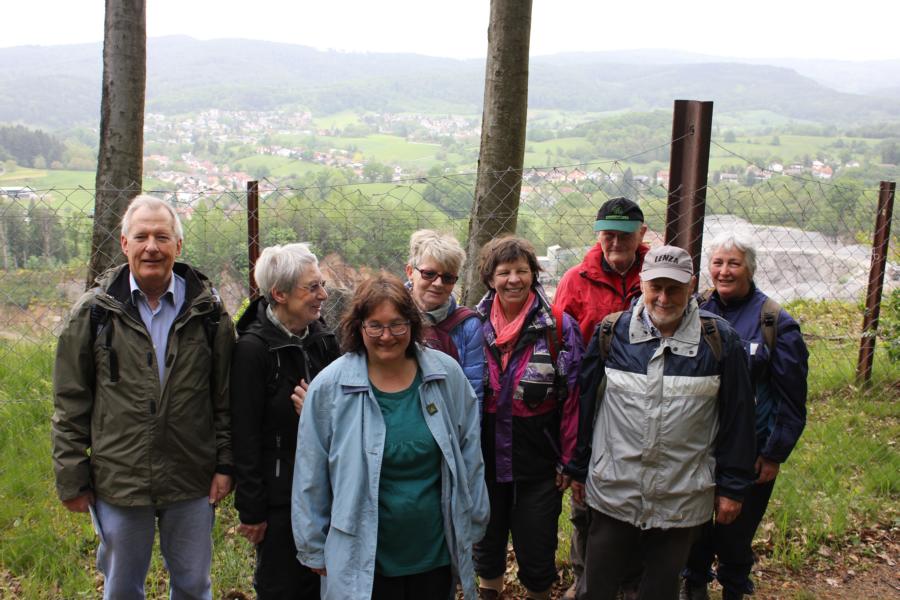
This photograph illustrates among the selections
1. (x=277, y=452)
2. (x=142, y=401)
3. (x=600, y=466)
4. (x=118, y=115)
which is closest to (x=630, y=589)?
(x=600, y=466)

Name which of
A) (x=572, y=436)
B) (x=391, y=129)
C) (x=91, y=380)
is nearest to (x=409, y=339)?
(x=572, y=436)

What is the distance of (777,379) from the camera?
290 cm

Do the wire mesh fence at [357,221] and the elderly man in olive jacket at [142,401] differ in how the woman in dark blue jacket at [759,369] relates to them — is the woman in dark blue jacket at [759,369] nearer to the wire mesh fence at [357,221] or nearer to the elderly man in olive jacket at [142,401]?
the wire mesh fence at [357,221]

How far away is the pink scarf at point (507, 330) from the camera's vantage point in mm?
2904

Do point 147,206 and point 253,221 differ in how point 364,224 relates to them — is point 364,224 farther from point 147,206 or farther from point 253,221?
point 147,206

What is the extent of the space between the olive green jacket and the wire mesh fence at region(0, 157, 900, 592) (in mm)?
1163

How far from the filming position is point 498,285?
9.65 ft

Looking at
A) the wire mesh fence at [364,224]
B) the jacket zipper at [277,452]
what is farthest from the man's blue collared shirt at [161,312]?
the wire mesh fence at [364,224]

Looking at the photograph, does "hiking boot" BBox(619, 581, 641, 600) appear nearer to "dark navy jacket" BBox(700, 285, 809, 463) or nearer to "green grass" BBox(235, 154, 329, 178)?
"dark navy jacket" BBox(700, 285, 809, 463)

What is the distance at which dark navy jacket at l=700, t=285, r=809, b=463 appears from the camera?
2.88 metres

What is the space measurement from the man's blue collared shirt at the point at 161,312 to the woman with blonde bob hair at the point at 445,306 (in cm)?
94

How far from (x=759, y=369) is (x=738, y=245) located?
54 cm

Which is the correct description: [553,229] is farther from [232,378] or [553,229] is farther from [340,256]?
[232,378]

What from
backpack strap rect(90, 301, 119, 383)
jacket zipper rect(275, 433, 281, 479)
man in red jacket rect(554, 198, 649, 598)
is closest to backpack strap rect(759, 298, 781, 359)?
man in red jacket rect(554, 198, 649, 598)
